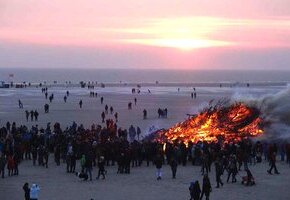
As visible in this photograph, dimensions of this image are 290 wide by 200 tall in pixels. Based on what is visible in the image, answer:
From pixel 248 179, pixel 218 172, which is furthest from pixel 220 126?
pixel 218 172

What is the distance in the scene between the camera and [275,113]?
3172 cm

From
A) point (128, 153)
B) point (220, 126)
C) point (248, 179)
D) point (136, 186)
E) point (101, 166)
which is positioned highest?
point (220, 126)

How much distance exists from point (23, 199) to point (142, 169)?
7335mm

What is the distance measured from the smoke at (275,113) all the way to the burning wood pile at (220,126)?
1.30 feet

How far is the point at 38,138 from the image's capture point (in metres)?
30.0

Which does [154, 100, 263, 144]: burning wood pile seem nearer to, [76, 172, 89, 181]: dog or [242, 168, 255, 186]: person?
[242, 168, 255, 186]: person

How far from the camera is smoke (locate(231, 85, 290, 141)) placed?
30334 millimetres

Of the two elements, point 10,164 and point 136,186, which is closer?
point 136,186

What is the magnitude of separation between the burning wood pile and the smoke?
40 cm

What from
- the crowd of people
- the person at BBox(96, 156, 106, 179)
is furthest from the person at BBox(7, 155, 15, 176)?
the person at BBox(96, 156, 106, 179)

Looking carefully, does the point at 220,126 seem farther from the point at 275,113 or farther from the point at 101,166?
the point at 101,166

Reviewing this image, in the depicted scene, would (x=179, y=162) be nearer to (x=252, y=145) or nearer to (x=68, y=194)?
(x=252, y=145)

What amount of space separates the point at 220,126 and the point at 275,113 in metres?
3.17

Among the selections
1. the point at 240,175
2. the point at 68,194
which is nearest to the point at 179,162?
the point at 240,175
